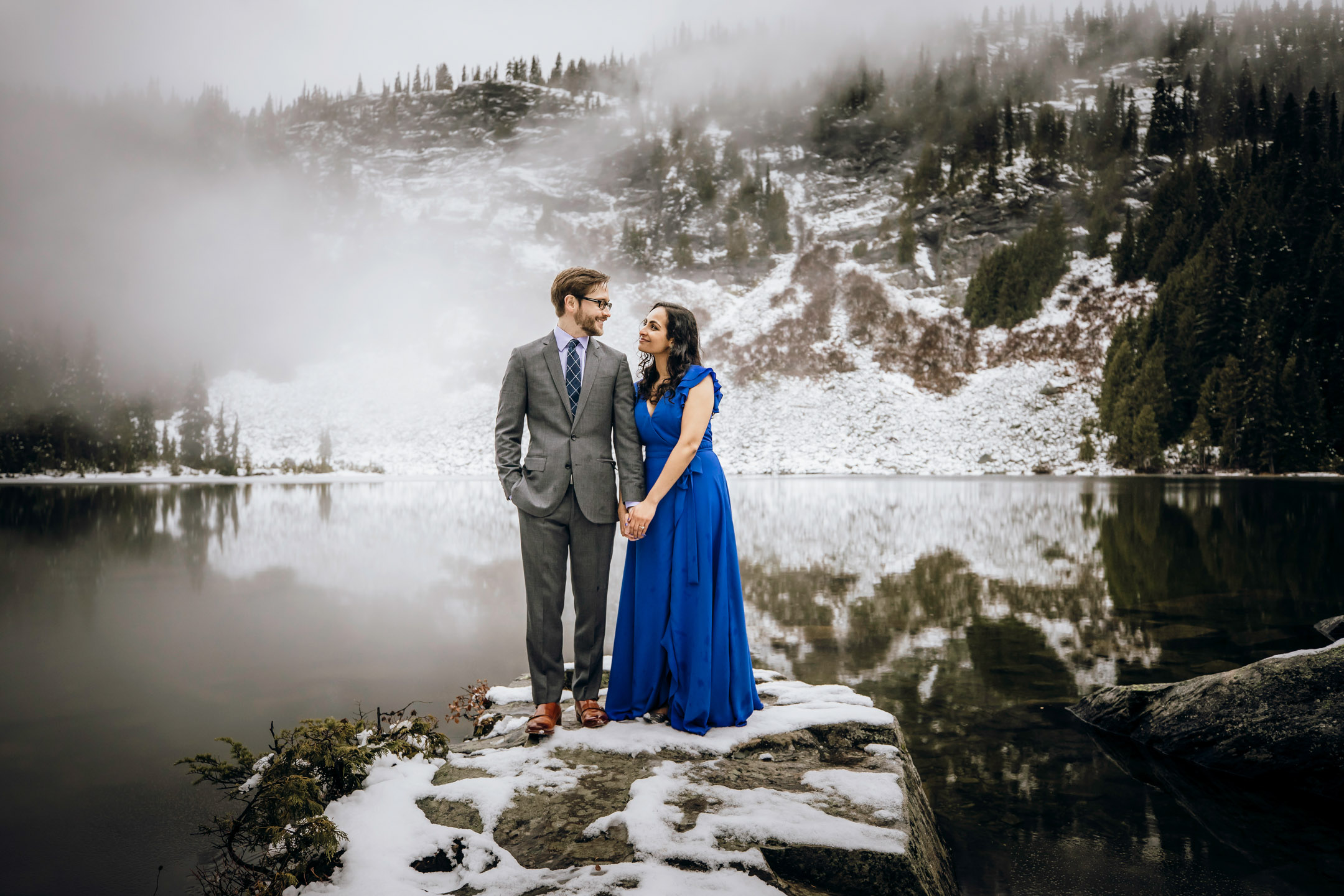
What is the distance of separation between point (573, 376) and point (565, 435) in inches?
14.5

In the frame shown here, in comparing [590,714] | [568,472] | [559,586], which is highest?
[568,472]

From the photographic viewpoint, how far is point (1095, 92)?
95.6 meters

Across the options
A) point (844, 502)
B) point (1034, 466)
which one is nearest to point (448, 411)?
point (844, 502)

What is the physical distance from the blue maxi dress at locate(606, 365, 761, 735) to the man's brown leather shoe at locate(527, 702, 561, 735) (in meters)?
0.38

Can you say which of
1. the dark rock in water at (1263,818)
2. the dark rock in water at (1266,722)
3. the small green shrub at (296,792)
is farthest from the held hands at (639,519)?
the dark rock in water at (1266,722)

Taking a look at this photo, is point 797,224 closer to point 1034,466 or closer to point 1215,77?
point 1034,466

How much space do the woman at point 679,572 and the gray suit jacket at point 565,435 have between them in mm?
162

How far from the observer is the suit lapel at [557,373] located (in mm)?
3734

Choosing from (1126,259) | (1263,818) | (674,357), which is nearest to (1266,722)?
(1263,818)

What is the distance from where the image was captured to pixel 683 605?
12.6 feet

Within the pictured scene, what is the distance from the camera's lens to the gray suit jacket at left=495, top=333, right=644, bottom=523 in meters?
3.67

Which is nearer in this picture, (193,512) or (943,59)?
(193,512)

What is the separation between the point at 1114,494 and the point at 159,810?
36342 millimetres

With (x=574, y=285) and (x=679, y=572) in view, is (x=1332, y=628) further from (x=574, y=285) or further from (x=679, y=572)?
(x=574, y=285)
